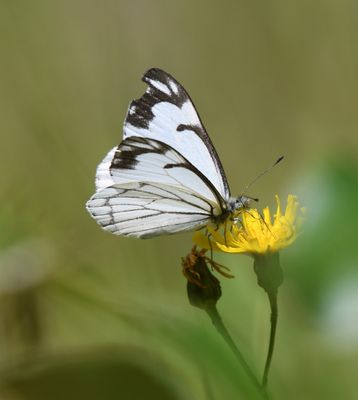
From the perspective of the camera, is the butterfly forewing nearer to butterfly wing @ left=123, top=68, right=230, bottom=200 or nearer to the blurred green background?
butterfly wing @ left=123, top=68, right=230, bottom=200

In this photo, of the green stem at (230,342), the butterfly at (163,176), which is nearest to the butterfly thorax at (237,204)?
the butterfly at (163,176)

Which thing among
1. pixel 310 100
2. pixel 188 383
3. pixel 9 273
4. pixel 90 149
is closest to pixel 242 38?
pixel 310 100

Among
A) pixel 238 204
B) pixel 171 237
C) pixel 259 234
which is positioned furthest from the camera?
pixel 171 237

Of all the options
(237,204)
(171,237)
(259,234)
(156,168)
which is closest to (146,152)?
(156,168)

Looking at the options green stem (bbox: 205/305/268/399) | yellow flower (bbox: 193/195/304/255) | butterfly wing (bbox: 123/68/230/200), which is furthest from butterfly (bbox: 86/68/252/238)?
green stem (bbox: 205/305/268/399)

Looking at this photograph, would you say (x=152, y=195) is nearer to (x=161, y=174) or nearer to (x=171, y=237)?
(x=161, y=174)

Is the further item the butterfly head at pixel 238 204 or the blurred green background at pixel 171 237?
the butterfly head at pixel 238 204

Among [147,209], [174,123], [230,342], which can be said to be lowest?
[230,342]

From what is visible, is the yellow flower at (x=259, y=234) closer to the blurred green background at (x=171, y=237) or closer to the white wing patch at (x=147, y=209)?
the blurred green background at (x=171, y=237)
